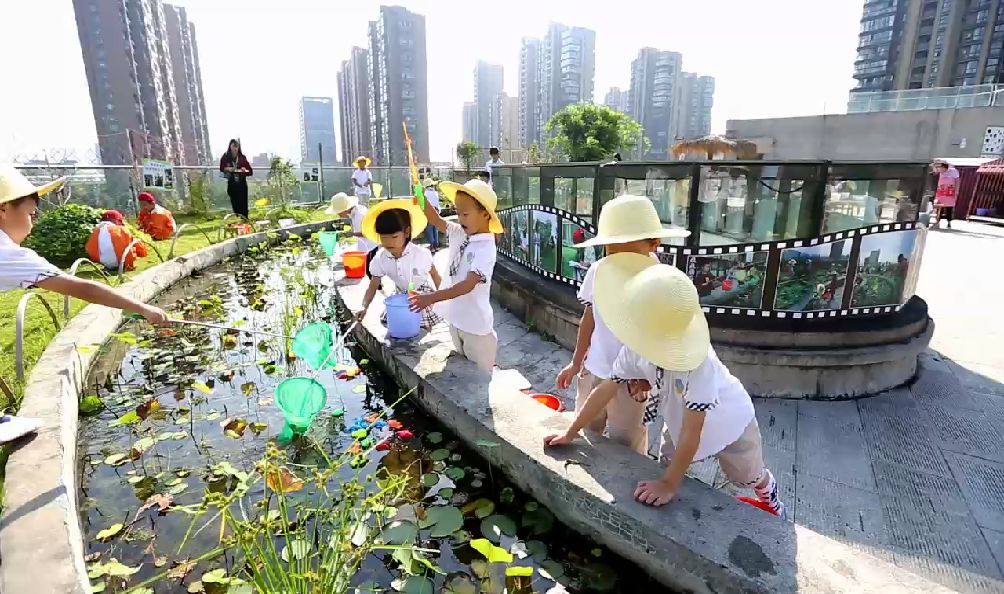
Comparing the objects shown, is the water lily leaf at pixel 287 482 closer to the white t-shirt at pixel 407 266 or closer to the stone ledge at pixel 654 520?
the stone ledge at pixel 654 520

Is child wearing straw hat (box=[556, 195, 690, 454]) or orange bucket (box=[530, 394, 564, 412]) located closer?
child wearing straw hat (box=[556, 195, 690, 454])

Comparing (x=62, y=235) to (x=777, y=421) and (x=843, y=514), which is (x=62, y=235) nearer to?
(x=777, y=421)

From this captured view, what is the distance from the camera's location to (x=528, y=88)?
70.6 m

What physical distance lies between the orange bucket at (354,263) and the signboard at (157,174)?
8.09 m

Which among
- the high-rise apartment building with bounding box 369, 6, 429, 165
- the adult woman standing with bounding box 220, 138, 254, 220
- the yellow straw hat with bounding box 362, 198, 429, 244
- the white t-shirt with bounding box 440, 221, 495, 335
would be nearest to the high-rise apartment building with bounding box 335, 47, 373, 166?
the high-rise apartment building with bounding box 369, 6, 429, 165

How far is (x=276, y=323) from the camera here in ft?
17.3

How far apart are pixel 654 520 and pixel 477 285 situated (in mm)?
1796

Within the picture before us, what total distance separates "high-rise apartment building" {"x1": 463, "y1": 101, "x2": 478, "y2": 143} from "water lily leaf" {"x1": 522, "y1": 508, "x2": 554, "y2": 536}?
7598 centimetres

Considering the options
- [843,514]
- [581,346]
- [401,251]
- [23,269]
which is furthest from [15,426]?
[843,514]

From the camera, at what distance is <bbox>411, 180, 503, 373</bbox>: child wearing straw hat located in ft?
10.3

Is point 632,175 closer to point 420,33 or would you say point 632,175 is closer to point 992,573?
point 992,573

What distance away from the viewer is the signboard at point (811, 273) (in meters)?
4.10

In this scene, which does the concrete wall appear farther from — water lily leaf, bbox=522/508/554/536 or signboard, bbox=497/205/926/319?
water lily leaf, bbox=522/508/554/536

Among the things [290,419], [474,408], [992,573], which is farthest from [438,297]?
[992,573]
